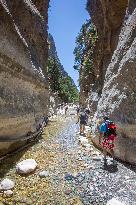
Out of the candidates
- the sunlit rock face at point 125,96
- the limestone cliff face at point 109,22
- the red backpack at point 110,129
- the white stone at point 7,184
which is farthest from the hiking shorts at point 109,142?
the limestone cliff face at point 109,22

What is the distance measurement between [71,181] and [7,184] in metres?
2.57

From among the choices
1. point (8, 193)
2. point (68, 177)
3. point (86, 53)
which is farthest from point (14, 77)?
point (86, 53)

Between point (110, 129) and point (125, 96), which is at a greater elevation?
point (125, 96)

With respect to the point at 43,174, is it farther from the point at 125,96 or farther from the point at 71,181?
the point at 125,96

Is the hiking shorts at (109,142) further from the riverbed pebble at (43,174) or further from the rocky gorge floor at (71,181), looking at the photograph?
the riverbed pebble at (43,174)

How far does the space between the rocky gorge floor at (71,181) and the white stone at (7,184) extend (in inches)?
9.1

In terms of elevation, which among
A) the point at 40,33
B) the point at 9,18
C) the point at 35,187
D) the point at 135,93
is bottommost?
the point at 35,187

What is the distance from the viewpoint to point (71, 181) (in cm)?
1341

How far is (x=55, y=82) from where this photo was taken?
77.6 metres

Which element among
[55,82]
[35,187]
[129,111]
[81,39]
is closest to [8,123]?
[35,187]

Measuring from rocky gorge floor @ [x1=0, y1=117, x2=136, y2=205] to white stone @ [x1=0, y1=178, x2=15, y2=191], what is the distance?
23cm

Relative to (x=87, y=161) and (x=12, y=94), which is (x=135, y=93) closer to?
(x=87, y=161)

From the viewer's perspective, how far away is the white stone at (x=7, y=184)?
39.6 ft

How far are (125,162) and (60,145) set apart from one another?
23.3 ft
